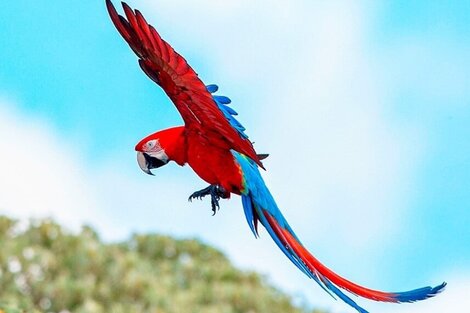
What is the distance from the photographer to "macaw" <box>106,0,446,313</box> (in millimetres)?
1292

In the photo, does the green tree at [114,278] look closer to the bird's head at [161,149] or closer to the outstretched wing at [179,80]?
the bird's head at [161,149]

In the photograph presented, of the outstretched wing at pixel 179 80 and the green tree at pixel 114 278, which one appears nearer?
the outstretched wing at pixel 179 80

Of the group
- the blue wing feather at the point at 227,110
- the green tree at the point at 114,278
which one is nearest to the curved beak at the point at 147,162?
the blue wing feather at the point at 227,110

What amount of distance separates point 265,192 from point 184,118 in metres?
0.17

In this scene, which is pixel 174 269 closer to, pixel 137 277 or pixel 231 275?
pixel 231 275

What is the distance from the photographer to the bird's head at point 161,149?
4.47 feet

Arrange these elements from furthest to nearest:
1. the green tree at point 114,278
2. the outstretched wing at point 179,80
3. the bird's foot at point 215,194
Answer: the green tree at point 114,278 → the bird's foot at point 215,194 → the outstretched wing at point 179,80

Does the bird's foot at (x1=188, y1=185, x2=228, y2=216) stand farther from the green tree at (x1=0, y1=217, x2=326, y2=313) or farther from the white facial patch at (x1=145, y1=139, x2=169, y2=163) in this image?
the green tree at (x1=0, y1=217, x2=326, y2=313)

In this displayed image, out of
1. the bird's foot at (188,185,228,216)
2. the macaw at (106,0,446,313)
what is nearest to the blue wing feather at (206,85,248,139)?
the macaw at (106,0,446,313)

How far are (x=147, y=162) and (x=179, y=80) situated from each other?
0.53 feet

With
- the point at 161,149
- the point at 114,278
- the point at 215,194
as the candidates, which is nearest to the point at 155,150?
the point at 161,149

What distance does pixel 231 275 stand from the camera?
5.19 metres

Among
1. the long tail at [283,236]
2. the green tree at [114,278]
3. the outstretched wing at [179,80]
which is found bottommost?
the long tail at [283,236]

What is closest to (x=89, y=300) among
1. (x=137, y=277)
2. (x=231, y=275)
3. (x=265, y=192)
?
(x=137, y=277)
